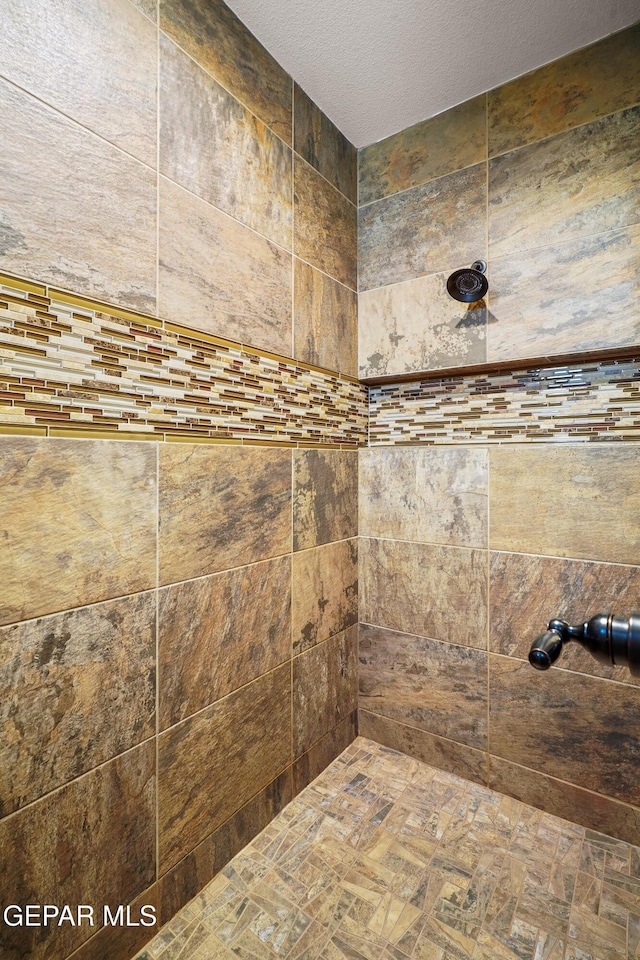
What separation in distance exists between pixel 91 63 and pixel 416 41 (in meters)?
0.92

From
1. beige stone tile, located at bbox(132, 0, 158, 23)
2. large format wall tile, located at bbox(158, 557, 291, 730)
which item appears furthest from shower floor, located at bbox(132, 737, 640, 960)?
beige stone tile, located at bbox(132, 0, 158, 23)

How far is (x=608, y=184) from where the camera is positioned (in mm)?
1232

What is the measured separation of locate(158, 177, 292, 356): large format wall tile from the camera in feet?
3.27

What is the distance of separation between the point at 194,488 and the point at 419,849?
115 cm

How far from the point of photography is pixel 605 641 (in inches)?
31.4

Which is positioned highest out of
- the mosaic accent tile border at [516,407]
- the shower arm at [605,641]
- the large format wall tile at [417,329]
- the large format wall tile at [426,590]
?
the large format wall tile at [417,329]

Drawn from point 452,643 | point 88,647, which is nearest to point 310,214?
point 88,647

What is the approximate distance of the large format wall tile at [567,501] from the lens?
1.24 metres

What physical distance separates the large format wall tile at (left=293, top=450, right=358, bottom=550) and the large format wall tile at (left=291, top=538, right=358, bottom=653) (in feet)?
0.15

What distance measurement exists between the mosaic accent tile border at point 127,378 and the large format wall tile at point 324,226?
41 centimetres

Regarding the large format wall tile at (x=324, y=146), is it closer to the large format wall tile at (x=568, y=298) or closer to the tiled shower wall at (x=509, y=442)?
the tiled shower wall at (x=509, y=442)

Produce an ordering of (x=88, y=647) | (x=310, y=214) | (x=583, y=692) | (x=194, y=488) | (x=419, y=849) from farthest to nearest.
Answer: (x=310, y=214), (x=583, y=692), (x=419, y=849), (x=194, y=488), (x=88, y=647)

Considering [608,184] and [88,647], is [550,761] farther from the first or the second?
[608,184]

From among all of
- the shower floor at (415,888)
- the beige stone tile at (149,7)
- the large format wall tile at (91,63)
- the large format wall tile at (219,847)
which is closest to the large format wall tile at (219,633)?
the large format wall tile at (219,847)
